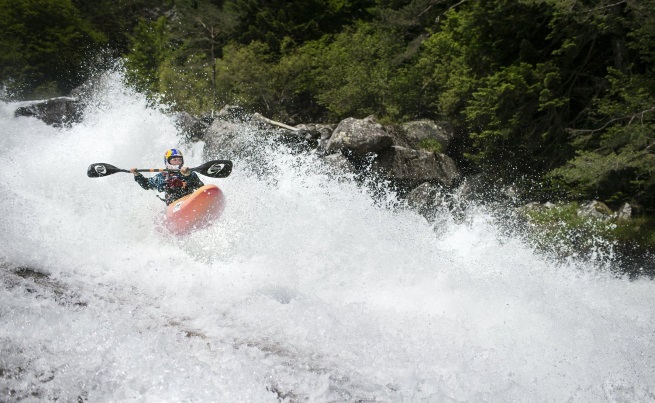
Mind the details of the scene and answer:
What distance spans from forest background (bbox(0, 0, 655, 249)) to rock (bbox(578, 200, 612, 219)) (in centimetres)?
38

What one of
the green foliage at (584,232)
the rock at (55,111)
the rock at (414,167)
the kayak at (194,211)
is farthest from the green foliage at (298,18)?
the kayak at (194,211)

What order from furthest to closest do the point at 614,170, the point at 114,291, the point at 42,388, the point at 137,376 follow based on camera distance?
the point at 614,170 < the point at 114,291 < the point at 137,376 < the point at 42,388

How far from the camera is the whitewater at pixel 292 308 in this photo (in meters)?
3.56

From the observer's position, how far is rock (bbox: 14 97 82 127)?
910 inches

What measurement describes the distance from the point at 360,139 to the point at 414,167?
178 cm

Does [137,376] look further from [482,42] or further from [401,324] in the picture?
[482,42]

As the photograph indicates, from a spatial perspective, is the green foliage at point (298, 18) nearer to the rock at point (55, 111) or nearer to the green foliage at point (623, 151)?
the rock at point (55, 111)

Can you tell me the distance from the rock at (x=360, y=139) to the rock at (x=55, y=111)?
46.8ft

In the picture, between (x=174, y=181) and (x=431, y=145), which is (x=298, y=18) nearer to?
(x=431, y=145)

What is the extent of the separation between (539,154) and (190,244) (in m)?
10.8

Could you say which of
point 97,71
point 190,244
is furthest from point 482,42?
point 97,71

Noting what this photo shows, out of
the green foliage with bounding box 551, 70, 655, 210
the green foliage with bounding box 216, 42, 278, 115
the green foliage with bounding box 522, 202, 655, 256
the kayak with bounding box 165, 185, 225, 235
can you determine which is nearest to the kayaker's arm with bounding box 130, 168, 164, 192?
the kayak with bounding box 165, 185, 225, 235

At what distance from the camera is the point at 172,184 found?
8.16 m

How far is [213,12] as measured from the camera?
2727cm
